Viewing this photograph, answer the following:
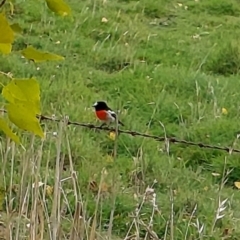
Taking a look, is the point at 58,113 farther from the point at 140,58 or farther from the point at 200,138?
the point at 140,58

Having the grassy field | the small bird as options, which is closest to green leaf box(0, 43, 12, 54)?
the grassy field

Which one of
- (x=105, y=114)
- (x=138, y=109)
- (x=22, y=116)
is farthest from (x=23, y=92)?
(x=138, y=109)

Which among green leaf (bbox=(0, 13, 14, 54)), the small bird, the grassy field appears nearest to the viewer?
green leaf (bbox=(0, 13, 14, 54))

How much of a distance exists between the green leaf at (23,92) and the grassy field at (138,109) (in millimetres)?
854

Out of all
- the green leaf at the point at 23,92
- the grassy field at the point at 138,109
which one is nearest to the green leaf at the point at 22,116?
the green leaf at the point at 23,92

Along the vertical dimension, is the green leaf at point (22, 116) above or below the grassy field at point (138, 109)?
above

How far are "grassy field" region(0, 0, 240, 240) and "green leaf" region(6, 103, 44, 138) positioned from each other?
2.78 feet

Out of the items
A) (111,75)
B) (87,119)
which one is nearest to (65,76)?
(111,75)

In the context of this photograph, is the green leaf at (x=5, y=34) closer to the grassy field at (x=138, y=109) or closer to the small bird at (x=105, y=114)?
the grassy field at (x=138, y=109)

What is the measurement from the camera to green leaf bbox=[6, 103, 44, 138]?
102 centimetres

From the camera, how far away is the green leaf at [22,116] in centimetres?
102

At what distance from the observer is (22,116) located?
102 cm

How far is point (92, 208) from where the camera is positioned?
3.12m

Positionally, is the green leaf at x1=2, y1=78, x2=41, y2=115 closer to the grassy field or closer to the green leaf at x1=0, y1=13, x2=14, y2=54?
the green leaf at x1=0, y1=13, x2=14, y2=54
